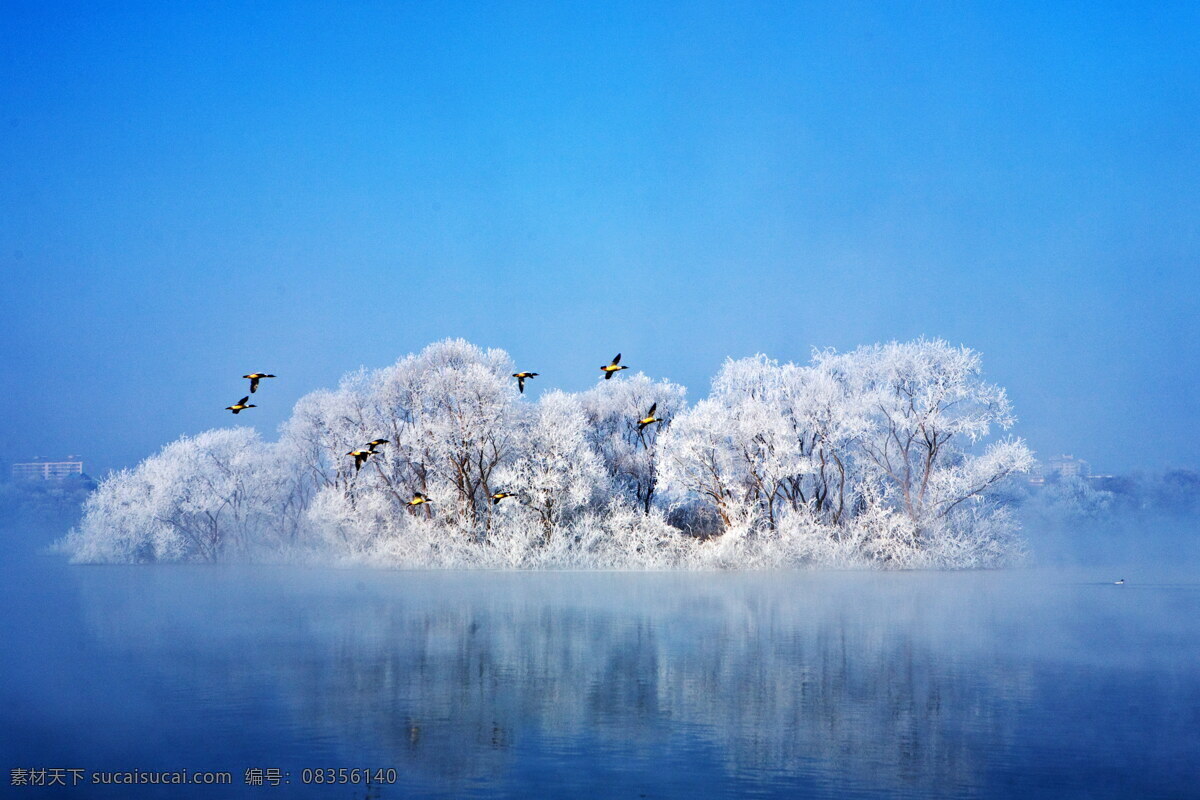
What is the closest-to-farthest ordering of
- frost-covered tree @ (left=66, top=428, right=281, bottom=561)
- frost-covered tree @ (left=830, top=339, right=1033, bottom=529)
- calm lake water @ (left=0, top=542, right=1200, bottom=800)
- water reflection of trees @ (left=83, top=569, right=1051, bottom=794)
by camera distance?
calm lake water @ (left=0, top=542, right=1200, bottom=800) < water reflection of trees @ (left=83, top=569, right=1051, bottom=794) < frost-covered tree @ (left=830, top=339, right=1033, bottom=529) < frost-covered tree @ (left=66, top=428, right=281, bottom=561)

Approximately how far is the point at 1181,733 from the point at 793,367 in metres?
40.5

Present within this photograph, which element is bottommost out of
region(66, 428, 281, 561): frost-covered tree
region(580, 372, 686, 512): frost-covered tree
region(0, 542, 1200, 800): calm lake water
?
region(0, 542, 1200, 800): calm lake water

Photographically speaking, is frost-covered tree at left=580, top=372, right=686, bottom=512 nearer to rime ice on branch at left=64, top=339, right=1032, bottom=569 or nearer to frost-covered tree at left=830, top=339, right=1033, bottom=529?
rime ice on branch at left=64, top=339, right=1032, bottom=569

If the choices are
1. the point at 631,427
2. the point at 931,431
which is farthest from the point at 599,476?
the point at 931,431

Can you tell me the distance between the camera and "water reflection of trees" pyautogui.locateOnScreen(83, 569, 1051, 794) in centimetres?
1384

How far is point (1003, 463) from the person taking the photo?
1933 inches

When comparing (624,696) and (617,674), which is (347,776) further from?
(617,674)

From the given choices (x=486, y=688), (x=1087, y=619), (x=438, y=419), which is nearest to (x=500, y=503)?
(x=438, y=419)

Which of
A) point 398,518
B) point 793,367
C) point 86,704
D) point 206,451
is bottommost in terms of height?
point 86,704

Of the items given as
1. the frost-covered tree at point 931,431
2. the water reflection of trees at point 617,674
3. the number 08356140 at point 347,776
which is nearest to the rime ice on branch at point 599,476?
the frost-covered tree at point 931,431

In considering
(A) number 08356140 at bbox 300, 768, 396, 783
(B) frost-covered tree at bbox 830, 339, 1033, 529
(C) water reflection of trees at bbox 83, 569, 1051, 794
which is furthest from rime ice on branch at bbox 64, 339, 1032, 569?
(A) number 08356140 at bbox 300, 768, 396, 783

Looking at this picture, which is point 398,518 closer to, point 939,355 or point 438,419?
point 438,419

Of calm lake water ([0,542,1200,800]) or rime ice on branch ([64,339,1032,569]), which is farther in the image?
rime ice on branch ([64,339,1032,569])

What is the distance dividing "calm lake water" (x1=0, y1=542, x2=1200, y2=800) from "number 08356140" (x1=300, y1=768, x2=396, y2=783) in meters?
0.20
